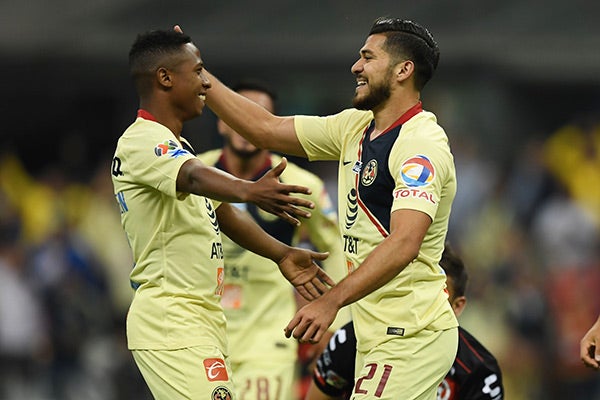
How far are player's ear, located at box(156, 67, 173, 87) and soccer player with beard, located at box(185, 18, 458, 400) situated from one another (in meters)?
0.91

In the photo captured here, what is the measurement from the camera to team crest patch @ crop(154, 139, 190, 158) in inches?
Answer: 279

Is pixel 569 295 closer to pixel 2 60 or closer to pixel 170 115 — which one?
pixel 2 60

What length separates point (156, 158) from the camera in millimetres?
7094

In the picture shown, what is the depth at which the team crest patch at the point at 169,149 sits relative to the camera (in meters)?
7.08

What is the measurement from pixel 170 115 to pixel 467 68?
446 inches

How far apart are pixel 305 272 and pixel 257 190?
37.4 inches

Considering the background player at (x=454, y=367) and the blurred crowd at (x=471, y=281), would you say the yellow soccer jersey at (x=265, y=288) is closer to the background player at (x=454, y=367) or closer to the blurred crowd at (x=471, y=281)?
the background player at (x=454, y=367)

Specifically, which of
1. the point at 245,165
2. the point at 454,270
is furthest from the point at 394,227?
the point at 245,165

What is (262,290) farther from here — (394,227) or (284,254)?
(394,227)

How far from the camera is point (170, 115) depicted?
7.41 m

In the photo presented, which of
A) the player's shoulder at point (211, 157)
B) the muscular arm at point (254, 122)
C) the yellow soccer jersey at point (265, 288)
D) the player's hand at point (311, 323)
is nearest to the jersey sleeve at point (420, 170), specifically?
the player's hand at point (311, 323)

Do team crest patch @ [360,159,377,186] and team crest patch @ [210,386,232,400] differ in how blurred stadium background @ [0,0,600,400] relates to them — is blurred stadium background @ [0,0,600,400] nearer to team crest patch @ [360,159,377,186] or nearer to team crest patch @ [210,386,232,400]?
team crest patch @ [360,159,377,186]

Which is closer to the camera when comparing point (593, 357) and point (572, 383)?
point (593, 357)

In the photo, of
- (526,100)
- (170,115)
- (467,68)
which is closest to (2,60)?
(467,68)
